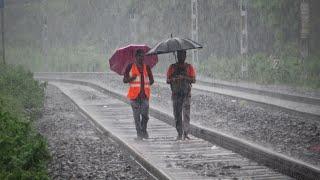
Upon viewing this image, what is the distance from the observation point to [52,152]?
13.1 metres

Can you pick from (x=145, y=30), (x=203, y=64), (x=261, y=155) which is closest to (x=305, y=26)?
(x=203, y=64)

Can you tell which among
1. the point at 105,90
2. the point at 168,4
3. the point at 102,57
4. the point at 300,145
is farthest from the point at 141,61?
the point at 102,57

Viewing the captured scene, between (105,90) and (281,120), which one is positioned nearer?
(281,120)

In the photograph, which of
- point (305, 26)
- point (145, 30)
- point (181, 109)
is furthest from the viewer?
point (145, 30)

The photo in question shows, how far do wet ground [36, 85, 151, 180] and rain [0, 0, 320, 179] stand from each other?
3cm

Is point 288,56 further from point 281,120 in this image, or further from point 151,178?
point 151,178

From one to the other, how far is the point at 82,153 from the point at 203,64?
2933 centimetres

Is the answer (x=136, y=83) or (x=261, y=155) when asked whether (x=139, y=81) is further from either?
(x=261, y=155)

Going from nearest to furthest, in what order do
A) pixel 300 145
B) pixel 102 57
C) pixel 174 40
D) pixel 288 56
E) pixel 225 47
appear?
pixel 300 145
pixel 174 40
pixel 288 56
pixel 225 47
pixel 102 57

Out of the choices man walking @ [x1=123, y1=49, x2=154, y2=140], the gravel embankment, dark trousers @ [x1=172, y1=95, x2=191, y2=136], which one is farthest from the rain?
dark trousers @ [x1=172, y1=95, x2=191, y2=136]

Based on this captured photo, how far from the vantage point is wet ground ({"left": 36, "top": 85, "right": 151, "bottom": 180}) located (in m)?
10.9

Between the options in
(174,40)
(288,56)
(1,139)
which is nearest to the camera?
(1,139)

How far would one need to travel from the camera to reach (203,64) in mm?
41906

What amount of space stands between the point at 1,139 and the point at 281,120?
8802mm
